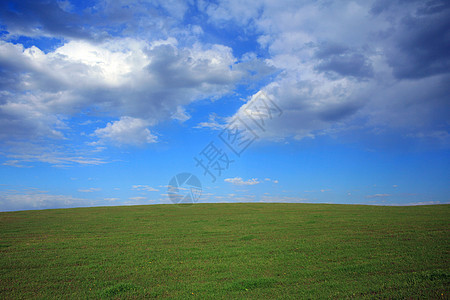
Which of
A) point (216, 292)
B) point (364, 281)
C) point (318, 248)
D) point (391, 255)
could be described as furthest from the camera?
point (318, 248)

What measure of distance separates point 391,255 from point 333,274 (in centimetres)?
487

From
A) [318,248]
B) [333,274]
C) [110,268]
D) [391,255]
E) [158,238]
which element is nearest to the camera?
[333,274]

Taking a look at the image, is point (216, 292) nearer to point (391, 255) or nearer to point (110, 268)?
point (110, 268)

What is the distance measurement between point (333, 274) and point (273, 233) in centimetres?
1025

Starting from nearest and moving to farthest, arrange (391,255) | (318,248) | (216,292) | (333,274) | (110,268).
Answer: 1. (216,292)
2. (333,274)
3. (110,268)
4. (391,255)
5. (318,248)

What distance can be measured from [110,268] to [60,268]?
2.55 meters

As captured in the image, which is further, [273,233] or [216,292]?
[273,233]

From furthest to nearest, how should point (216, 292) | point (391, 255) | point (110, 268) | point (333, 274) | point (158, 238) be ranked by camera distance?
point (158, 238) → point (391, 255) → point (110, 268) → point (333, 274) → point (216, 292)

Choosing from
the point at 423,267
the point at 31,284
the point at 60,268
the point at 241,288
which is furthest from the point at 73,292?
the point at 423,267

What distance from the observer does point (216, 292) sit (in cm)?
938

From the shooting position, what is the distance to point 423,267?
1152 centimetres

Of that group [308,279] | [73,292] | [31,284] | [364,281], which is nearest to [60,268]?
[31,284]

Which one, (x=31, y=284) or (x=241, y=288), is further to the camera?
(x=31, y=284)

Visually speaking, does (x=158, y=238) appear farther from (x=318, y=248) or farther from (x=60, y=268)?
(x=318, y=248)
